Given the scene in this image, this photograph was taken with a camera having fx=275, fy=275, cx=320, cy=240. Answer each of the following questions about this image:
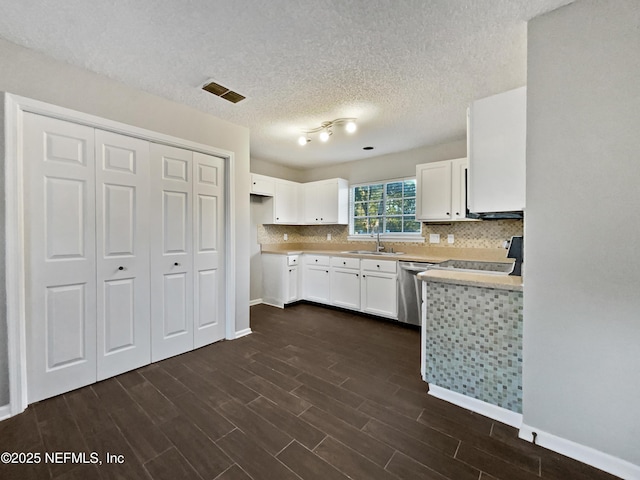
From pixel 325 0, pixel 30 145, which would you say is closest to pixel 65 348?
pixel 30 145

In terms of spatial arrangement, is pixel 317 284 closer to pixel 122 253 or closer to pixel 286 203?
pixel 286 203

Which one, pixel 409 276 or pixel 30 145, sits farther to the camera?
pixel 409 276

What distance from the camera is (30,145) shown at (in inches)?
75.5

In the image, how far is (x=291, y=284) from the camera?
178 inches

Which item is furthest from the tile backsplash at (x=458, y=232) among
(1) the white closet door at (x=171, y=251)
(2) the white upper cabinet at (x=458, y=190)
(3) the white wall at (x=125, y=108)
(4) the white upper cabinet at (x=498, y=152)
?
(1) the white closet door at (x=171, y=251)

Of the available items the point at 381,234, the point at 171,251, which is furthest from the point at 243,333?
the point at 381,234

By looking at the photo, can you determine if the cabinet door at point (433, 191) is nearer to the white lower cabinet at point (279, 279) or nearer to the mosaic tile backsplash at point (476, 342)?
the mosaic tile backsplash at point (476, 342)

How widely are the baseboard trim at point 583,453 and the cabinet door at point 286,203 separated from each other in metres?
4.02

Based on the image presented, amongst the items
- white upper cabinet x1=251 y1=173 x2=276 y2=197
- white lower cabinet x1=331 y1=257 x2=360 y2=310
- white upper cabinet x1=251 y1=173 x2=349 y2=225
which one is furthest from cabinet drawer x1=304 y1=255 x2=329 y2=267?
white upper cabinet x1=251 y1=173 x2=276 y2=197

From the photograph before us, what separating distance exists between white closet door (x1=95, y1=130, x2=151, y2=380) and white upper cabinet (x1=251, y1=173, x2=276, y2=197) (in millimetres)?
1945

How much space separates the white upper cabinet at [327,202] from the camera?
15.6 feet

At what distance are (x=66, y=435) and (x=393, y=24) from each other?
317 centimetres

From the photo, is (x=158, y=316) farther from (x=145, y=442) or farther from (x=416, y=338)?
(x=416, y=338)

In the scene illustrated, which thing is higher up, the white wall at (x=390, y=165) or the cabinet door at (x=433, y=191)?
the white wall at (x=390, y=165)
